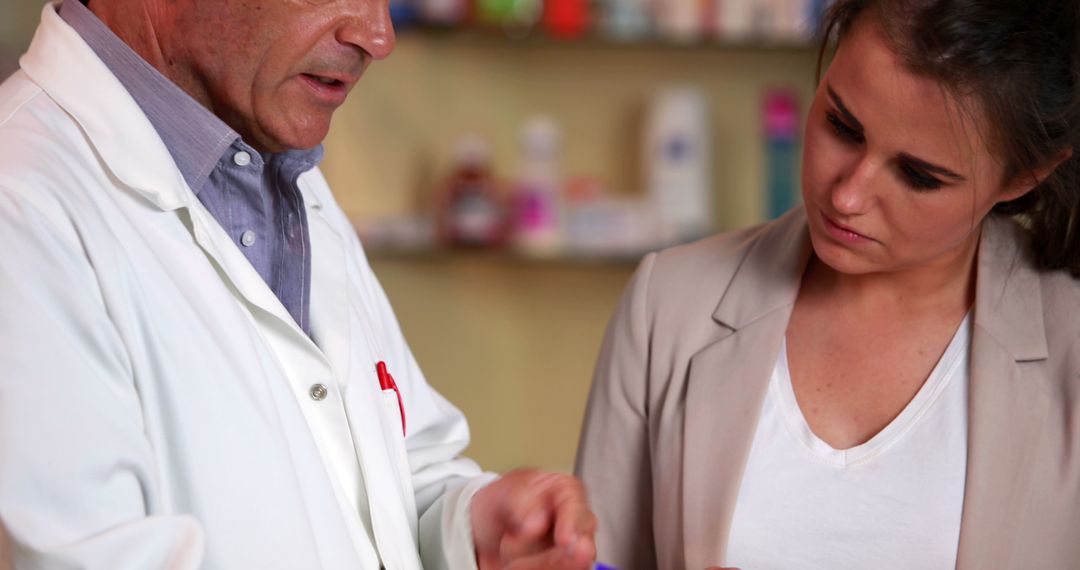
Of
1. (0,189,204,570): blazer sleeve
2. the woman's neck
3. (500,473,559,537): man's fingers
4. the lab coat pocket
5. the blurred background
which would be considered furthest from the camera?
the blurred background

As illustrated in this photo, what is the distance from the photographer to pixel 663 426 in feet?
4.78

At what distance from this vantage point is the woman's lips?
134cm

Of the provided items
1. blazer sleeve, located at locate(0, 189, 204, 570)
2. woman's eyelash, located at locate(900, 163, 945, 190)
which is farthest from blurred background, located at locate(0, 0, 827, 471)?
blazer sleeve, located at locate(0, 189, 204, 570)

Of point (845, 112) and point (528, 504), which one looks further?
point (845, 112)

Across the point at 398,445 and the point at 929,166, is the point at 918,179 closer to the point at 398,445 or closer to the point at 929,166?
the point at 929,166

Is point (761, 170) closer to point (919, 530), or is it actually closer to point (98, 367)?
point (919, 530)

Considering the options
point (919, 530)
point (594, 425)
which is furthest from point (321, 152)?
point (919, 530)

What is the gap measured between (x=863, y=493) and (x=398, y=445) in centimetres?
55

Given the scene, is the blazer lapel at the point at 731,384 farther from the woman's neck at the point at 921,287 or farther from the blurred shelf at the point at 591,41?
the blurred shelf at the point at 591,41

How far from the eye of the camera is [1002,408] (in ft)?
4.43

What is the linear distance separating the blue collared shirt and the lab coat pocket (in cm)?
13

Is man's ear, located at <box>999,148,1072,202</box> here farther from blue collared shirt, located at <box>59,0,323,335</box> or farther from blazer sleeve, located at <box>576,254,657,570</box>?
blue collared shirt, located at <box>59,0,323,335</box>

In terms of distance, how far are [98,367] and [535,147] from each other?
1899 millimetres

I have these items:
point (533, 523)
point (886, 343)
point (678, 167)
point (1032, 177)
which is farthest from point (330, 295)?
point (678, 167)
